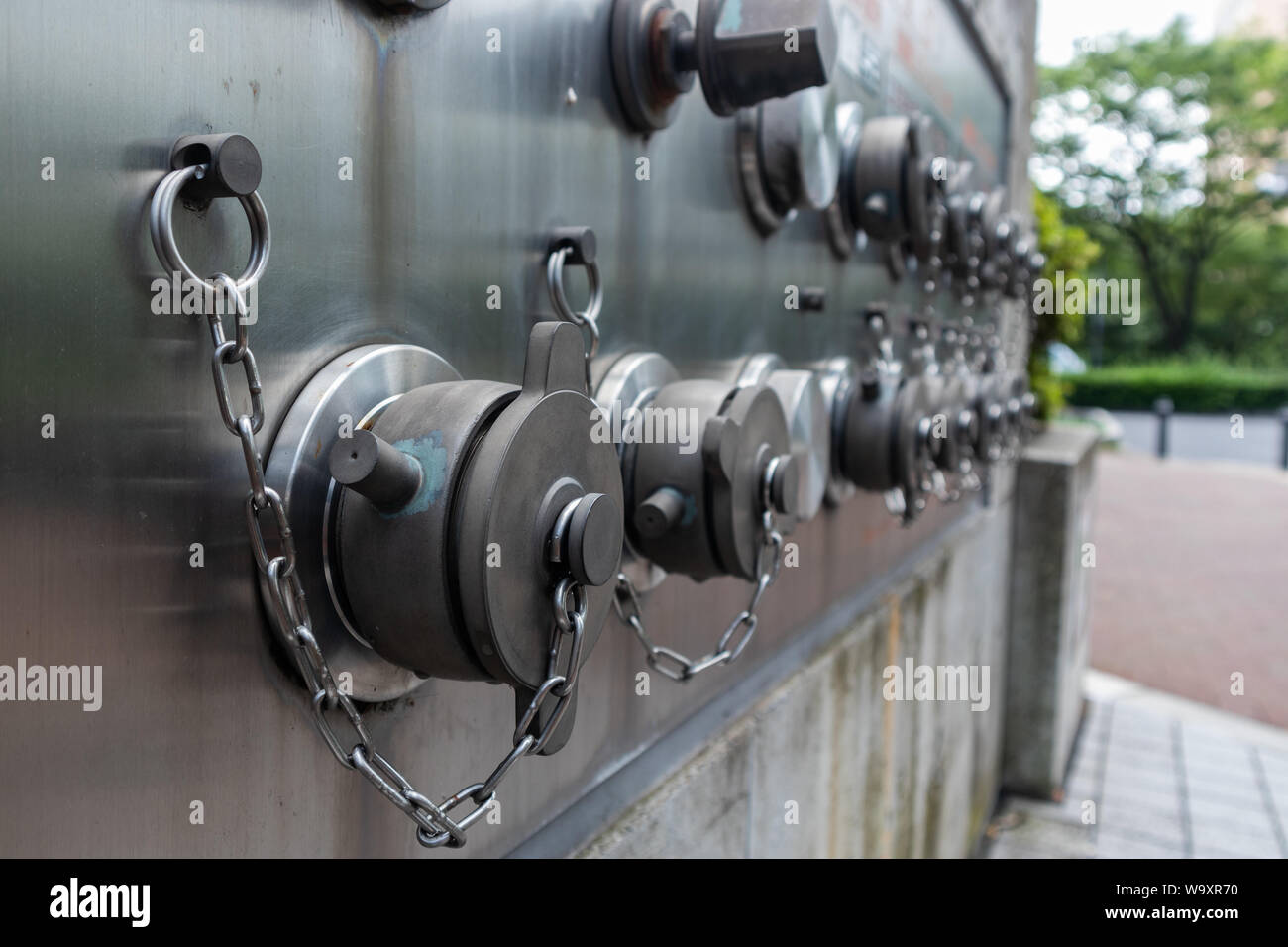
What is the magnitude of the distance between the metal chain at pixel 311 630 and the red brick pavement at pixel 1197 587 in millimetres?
7033

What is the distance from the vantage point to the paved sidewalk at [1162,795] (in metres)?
4.79

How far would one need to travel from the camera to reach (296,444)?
896 millimetres

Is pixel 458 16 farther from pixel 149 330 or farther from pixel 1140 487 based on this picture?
pixel 1140 487

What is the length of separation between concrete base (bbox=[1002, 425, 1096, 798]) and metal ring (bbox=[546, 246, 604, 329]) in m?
4.25

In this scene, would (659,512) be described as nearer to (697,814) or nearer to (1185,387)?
(697,814)

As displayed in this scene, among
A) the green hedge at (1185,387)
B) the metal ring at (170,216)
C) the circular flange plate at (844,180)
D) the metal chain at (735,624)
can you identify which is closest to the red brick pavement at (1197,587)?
the circular flange plate at (844,180)

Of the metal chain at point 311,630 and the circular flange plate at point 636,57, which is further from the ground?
the circular flange plate at point 636,57

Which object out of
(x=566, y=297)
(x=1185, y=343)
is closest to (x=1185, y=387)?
(x=1185, y=343)

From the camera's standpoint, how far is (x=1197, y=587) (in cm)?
944

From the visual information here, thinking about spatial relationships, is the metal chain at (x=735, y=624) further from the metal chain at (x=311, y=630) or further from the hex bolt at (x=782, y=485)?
the metal chain at (x=311, y=630)

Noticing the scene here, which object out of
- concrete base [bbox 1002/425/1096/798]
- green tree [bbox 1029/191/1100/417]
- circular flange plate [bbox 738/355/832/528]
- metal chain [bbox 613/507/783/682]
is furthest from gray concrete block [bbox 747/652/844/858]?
green tree [bbox 1029/191/1100/417]

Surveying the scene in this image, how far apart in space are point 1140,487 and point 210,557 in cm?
1529
